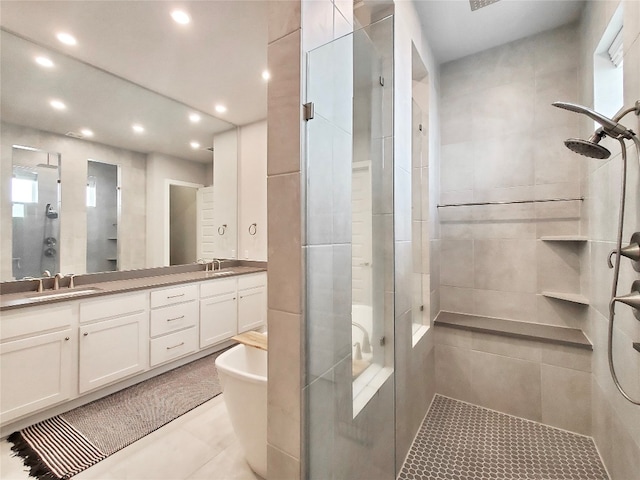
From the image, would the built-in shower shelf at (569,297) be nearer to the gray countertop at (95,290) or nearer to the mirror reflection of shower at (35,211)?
the gray countertop at (95,290)

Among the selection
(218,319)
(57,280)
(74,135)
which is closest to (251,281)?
(218,319)

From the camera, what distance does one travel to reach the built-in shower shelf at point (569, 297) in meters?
1.95

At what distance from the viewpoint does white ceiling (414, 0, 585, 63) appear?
190 cm

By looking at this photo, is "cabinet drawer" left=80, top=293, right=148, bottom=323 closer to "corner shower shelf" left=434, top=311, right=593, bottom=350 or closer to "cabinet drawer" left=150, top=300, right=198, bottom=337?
"cabinet drawer" left=150, top=300, right=198, bottom=337

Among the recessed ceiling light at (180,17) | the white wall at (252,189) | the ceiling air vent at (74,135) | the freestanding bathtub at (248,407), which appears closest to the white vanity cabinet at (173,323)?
the white wall at (252,189)

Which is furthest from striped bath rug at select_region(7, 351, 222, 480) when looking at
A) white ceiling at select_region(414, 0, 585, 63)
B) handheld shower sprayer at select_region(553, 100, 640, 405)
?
white ceiling at select_region(414, 0, 585, 63)

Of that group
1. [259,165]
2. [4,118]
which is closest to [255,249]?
[259,165]

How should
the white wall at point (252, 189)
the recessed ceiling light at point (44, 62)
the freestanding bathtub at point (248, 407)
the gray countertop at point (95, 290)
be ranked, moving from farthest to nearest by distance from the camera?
the white wall at point (252, 189) < the recessed ceiling light at point (44, 62) < the gray countertop at point (95, 290) < the freestanding bathtub at point (248, 407)

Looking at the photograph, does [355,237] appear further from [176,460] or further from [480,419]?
[480,419]

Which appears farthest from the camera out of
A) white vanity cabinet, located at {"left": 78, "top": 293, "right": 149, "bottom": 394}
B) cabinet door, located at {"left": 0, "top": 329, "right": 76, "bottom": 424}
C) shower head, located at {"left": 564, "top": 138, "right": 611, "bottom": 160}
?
white vanity cabinet, located at {"left": 78, "top": 293, "right": 149, "bottom": 394}

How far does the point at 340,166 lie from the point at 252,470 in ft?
5.41

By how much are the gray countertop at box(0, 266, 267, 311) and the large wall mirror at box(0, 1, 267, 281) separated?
18cm

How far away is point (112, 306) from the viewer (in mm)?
2213

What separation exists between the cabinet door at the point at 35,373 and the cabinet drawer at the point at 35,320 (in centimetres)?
5
